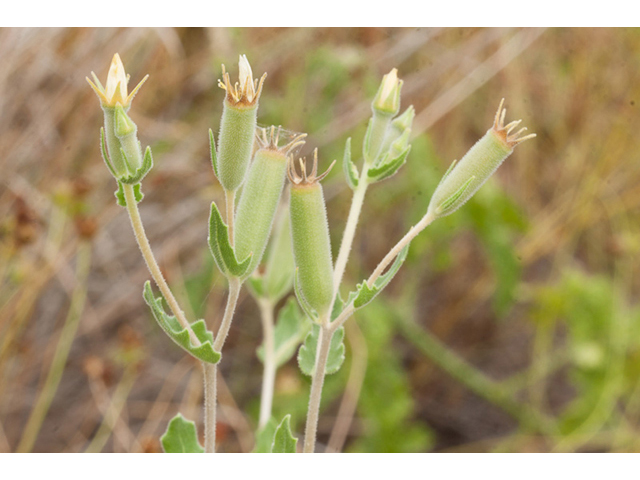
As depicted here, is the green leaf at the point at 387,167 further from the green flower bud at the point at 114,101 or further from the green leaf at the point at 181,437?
the green leaf at the point at 181,437

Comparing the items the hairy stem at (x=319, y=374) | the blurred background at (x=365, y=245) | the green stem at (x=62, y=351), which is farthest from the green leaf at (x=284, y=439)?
the green stem at (x=62, y=351)

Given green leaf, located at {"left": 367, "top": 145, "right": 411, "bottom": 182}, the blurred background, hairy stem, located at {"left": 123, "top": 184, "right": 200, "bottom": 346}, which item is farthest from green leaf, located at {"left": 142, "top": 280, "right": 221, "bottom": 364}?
the blurred background

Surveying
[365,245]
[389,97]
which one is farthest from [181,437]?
[365,245]

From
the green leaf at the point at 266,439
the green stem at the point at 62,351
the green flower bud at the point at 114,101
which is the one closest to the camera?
the green flower bud at the point at 114,101

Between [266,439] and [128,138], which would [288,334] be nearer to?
[266,439]

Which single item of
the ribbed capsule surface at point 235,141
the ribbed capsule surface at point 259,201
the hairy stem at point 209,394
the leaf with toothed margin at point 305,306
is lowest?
the hairy stem at point 209,394

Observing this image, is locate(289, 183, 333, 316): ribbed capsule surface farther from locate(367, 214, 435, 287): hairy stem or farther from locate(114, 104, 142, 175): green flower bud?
locate(114, 104, 142, 175): green flower bud
